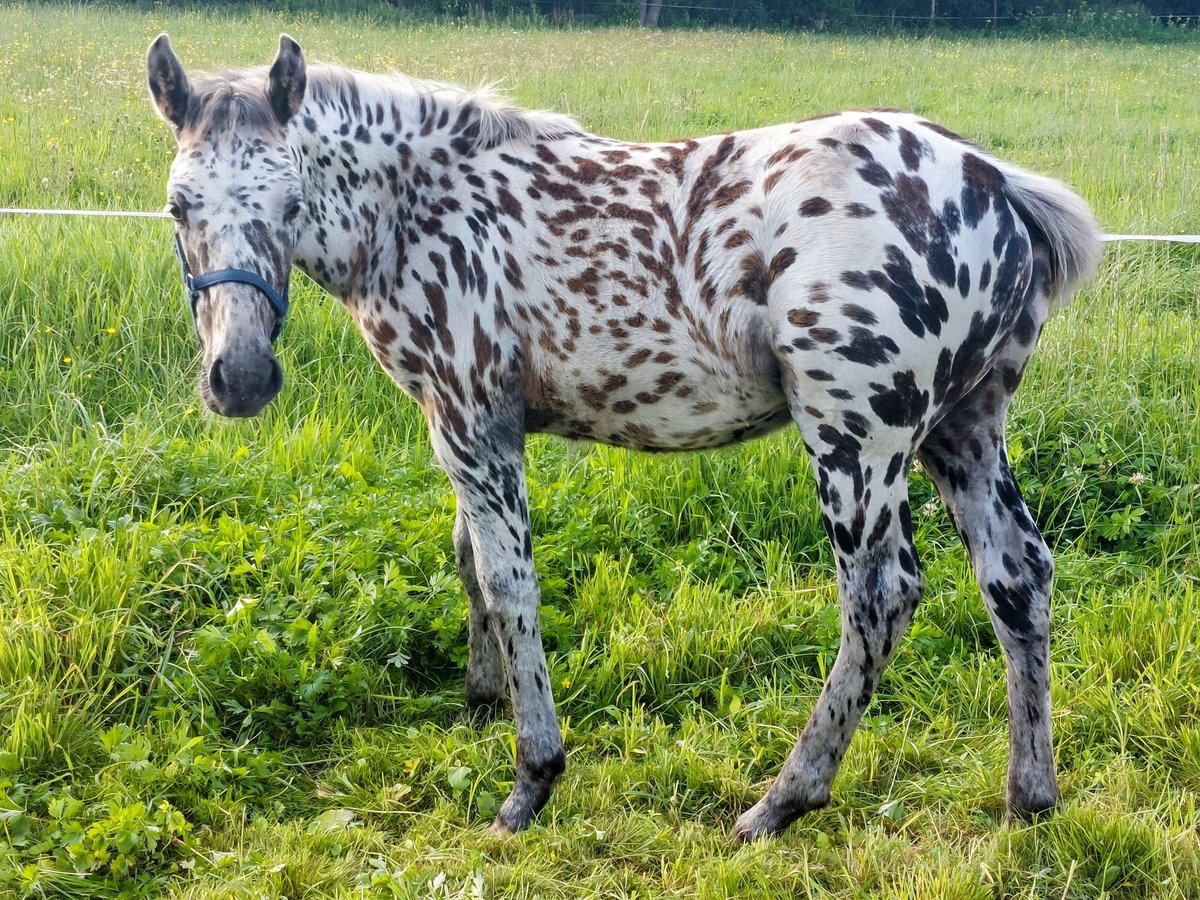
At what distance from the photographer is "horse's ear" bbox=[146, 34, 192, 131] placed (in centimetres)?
270

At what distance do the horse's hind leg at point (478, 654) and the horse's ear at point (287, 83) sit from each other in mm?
1431

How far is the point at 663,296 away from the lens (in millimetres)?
2869

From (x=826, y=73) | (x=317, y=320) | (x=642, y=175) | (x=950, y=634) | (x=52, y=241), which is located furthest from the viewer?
(x=826, y=73)

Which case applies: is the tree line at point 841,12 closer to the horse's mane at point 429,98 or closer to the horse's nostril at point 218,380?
the horse's mane at point 429,98

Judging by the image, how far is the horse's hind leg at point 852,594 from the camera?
2.74 meters

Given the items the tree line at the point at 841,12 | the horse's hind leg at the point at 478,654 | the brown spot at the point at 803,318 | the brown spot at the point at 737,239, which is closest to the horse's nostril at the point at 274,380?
the horse's hind leg at the point at 478,654

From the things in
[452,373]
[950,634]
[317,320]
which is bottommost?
[950,634]

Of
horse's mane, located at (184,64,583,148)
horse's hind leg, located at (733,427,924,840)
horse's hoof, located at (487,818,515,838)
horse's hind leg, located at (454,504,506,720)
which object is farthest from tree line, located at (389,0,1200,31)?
horse's hoof, located at (487,818,515,838)

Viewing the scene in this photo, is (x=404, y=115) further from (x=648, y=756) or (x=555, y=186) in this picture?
(x=648, y=756)

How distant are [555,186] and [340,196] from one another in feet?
2.01

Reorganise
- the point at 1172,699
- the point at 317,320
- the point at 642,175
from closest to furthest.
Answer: the point at 642,175
the point at 1172,699
the point at 317,320

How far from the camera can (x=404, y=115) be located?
3123 mm

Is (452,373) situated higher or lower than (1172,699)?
higher

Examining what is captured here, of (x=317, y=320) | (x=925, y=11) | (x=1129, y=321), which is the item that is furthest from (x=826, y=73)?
(x=925, y=11)
